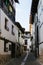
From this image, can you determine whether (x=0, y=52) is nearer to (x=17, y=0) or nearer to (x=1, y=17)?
(x=1, y=17)

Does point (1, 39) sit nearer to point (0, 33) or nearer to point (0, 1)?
point (0, 33)

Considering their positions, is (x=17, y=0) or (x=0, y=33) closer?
(x=0, y=33)

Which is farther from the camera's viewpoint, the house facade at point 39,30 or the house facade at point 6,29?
the house facade at point 6,29

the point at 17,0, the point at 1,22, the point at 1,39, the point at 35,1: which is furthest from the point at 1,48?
the point at 17,0

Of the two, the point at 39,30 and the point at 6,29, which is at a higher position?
the point at 6,29

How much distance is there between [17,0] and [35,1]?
8.10m

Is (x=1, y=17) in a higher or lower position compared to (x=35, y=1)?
lower

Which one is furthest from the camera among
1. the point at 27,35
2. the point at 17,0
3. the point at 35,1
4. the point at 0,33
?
the point at 27,35

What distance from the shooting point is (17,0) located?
36312 mm

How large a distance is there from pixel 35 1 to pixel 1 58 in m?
9.86

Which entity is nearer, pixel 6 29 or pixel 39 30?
pixel 39 30

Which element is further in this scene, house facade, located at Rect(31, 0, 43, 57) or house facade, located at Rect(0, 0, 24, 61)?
house facade, located at Rect(0, 0, 24, 61)

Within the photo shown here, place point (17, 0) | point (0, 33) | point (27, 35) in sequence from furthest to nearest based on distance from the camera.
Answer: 1. point (27, 35)
2. point (17, 0)
3. point (0, 33)

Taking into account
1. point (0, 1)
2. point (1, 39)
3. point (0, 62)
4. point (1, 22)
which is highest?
point (0, 1)
